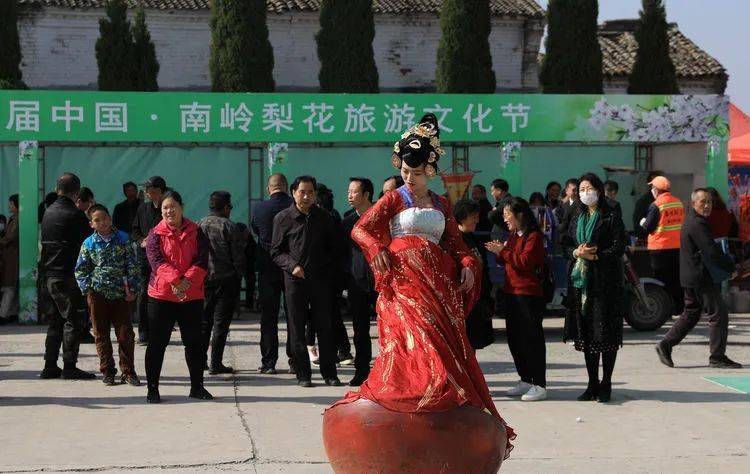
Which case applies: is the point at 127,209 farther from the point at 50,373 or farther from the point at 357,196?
the point at 357,196

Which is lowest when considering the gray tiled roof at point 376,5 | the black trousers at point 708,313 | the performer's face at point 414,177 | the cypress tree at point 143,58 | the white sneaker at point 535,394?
the white sneaker at point 535,394

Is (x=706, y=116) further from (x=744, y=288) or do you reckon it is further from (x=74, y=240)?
(x=74, y=240)

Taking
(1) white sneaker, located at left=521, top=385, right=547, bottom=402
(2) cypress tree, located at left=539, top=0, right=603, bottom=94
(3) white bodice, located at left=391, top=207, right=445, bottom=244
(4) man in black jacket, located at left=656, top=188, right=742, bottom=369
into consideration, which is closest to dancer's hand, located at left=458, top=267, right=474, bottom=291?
→ (3) white bodice, located at left=391, top=207, right=445, bottom=244

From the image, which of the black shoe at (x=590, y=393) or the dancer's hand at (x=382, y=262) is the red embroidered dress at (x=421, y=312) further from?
the black shoe at (x=590, y=393)

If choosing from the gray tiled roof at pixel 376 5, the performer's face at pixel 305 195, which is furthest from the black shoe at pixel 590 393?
the gray tiled roof at pixel 376 5

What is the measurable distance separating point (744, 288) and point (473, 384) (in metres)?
11.7

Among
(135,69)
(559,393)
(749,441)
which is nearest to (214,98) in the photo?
(559,393)

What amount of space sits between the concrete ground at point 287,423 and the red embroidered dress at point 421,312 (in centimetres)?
112

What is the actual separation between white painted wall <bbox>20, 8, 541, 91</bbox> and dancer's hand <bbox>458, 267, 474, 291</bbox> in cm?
2890

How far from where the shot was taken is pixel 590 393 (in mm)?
9555

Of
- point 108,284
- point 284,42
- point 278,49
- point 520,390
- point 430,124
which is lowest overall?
point 520,390

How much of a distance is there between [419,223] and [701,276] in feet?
17.1

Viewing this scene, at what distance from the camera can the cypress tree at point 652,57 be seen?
3484 cm

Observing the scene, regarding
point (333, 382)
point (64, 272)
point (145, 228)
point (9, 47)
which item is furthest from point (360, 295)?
point (9, 47)
